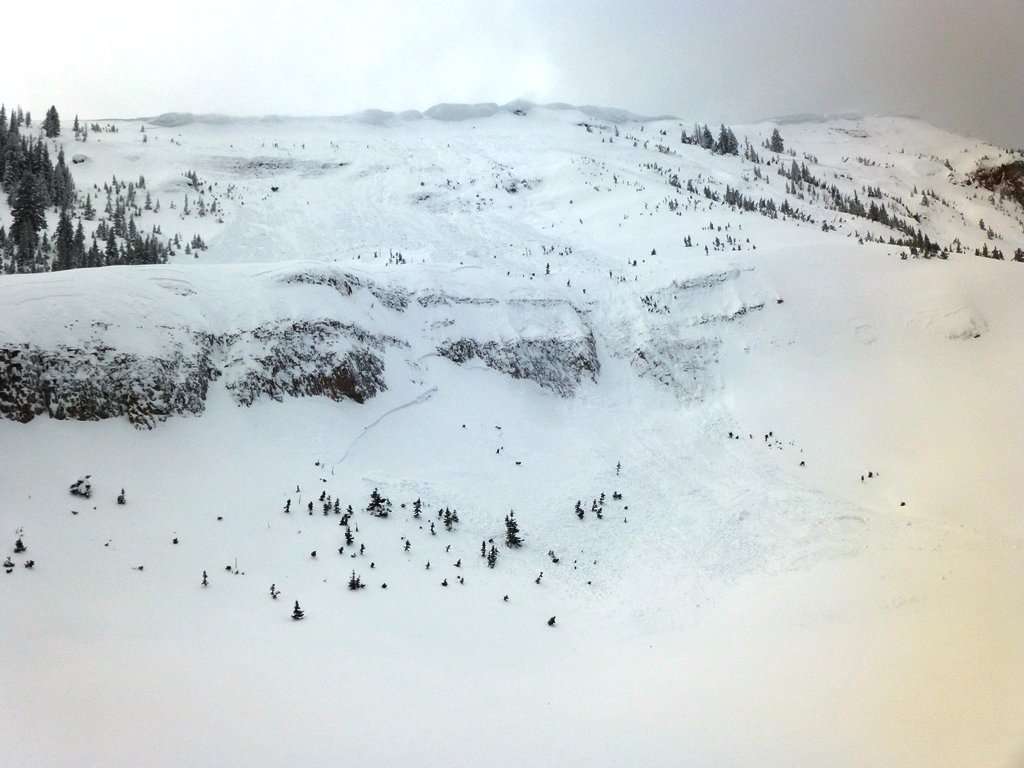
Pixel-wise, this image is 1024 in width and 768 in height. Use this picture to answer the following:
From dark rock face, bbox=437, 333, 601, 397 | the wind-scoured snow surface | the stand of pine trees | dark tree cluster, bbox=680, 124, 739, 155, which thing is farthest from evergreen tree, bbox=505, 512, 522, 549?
dark tree cluster, bbox=680, 124, 739, 155

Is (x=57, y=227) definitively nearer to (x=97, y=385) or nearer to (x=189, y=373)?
(x=189, y=373)

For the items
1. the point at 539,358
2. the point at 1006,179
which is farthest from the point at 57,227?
the point at 1006,179

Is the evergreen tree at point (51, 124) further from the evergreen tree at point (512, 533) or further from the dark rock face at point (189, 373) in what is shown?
the evergreen tree at point (512, 533)

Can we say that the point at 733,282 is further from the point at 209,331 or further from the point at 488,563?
the point at 209,331

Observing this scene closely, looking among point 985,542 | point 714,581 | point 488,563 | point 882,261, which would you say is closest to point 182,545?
point 488,563

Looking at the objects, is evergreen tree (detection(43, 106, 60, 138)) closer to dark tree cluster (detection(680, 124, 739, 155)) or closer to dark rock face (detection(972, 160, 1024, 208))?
dark tree cluster (detection(680, 124, 739, 155))

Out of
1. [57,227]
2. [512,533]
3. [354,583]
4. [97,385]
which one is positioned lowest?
[354,583]

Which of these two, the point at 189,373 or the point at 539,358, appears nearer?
the point at 189,373

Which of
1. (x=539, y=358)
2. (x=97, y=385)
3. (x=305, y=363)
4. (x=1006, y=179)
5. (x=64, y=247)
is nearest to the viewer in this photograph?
(x=97, y=385)
